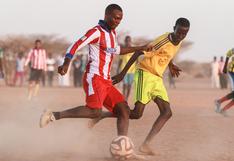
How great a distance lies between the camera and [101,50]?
7.12 m

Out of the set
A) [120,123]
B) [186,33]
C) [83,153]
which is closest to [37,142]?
[83,153]

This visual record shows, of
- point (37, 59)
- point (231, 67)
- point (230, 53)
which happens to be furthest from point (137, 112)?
point (37, 59)

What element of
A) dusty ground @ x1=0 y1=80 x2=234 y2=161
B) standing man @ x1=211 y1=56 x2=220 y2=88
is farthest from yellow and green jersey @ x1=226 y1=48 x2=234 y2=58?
standing man @ x1=211 y1=56 x2=220 y2=88

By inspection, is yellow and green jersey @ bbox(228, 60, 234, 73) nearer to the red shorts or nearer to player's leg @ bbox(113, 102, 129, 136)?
player's leg @ bbox(113, 102, 129, 136)

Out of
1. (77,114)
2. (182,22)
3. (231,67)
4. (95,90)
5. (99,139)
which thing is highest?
(182,22)

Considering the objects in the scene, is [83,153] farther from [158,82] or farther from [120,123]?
[158,82]

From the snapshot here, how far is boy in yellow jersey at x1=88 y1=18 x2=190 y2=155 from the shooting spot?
302 inches

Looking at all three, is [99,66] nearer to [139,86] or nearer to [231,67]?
[139,86]

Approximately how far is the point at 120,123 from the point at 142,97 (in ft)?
2.13

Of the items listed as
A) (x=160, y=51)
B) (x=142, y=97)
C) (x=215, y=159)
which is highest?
(x=160, y=51)

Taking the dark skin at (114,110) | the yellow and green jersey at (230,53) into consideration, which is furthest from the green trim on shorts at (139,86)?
the yellow and green jersey at (230,53)

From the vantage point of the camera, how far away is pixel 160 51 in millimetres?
7805

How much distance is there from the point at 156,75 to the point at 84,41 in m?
1.32

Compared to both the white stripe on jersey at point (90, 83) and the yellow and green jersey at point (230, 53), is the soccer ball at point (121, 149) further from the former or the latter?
the yellow and green jersey at point (230, 53)
